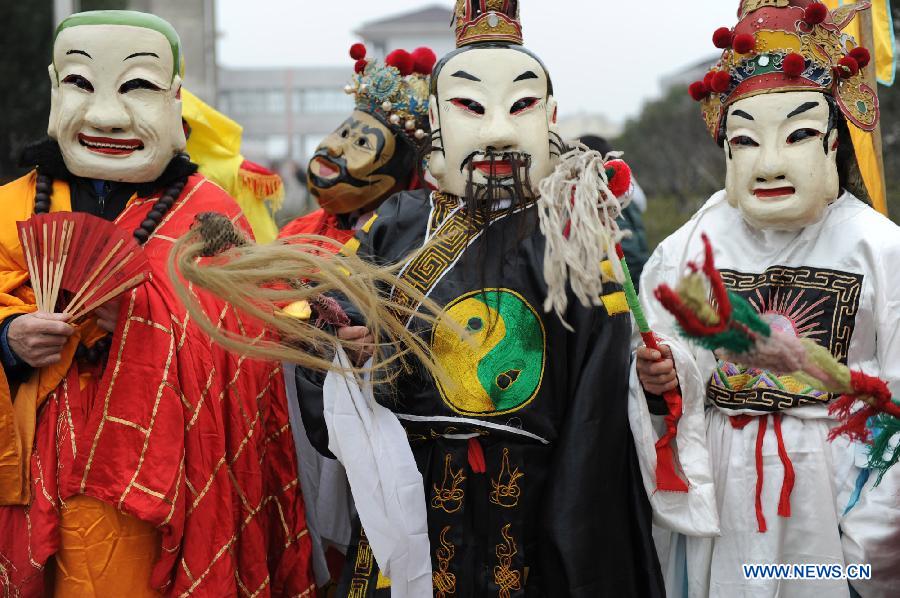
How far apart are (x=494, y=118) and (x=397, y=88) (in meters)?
1.34

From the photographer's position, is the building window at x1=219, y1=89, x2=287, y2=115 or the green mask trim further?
the building window at x1=219, y1=89, x2=287, y2=115

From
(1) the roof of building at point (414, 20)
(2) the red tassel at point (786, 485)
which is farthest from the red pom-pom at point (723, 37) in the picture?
(1) the roof of building at point (414, 20)

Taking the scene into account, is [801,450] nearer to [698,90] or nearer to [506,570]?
[506,570]

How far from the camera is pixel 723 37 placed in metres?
3.72

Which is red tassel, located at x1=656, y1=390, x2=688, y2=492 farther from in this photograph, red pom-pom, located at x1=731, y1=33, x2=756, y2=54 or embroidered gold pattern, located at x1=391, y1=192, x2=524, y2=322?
red pom-pom, located at x1=731, y1=33, x2=756, y2=54

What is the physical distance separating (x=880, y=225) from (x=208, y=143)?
3.13 meters

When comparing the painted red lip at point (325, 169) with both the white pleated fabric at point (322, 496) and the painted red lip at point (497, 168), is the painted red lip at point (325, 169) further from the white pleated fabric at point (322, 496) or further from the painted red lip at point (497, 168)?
the painted red lip at point (497, 168)

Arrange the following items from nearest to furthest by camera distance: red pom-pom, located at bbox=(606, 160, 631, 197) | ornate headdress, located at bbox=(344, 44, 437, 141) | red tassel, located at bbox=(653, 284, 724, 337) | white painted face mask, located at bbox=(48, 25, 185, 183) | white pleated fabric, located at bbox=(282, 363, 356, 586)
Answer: red tassel, located at bbox=(653, 284, 724, 337)
red pom-pom, located at bbox=(606, 160, 631, 197)
white painted face mask, located at bbox=(48, 25, 185, 183)
white pleated fabric, located at bbox=(282, 363, 356, 586)
ornate headdress, located at bbox=(344, 44, 437, 141)

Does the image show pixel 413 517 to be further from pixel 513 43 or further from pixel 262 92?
pixel 262 92

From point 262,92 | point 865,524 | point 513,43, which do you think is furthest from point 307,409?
point 262,92

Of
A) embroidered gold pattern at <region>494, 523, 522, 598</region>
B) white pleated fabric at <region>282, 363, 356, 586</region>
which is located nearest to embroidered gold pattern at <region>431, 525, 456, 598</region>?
embroidered gold pattern at <region>494, 523, 522, 598</region>

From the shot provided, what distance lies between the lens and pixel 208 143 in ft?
17.3

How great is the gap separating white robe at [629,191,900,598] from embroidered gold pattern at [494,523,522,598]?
47cm

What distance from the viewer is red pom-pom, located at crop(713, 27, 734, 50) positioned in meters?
3.71
